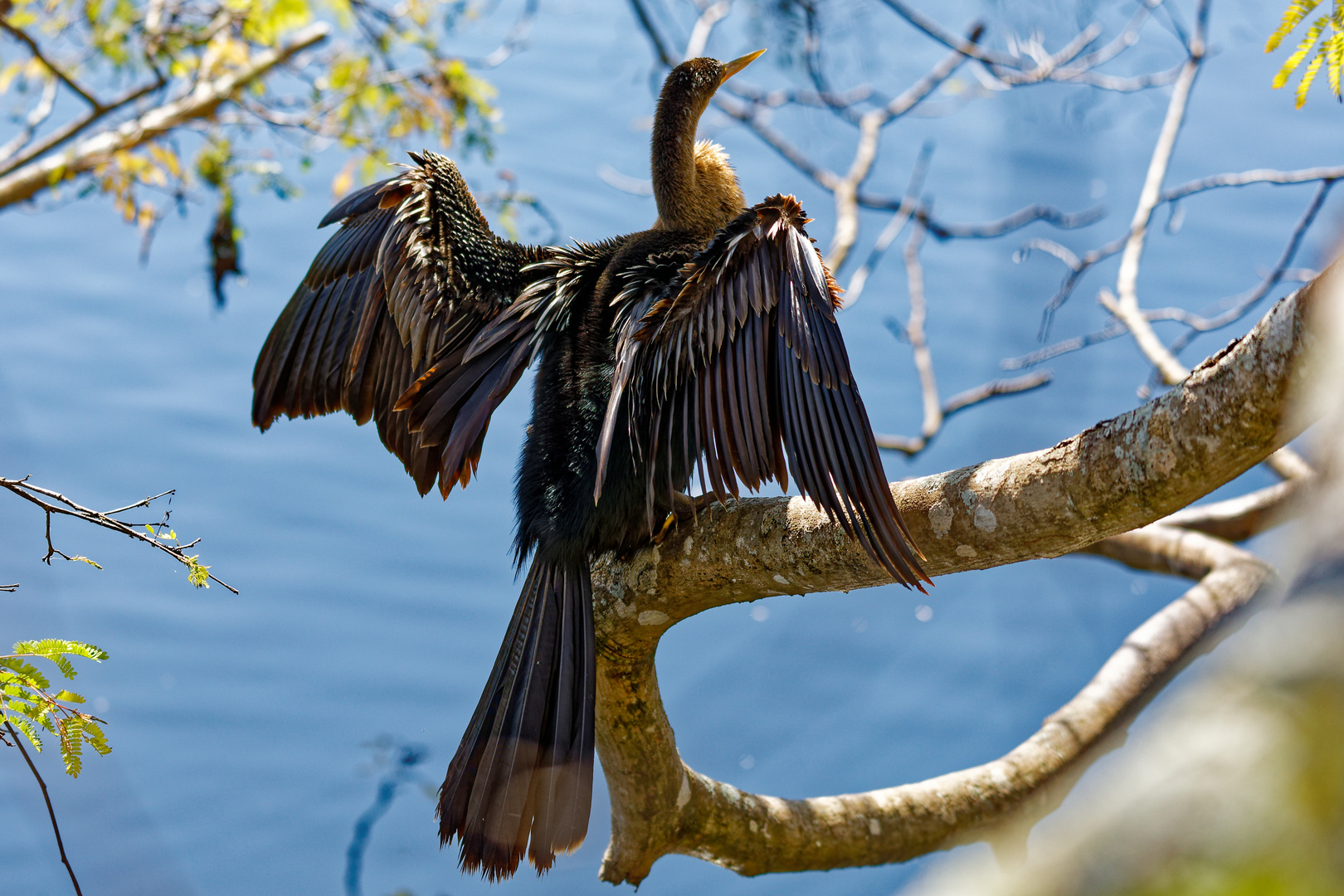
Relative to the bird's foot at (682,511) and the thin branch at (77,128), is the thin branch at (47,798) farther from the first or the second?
the thin branch at (77,128)

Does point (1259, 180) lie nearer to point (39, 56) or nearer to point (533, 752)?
point (533, 752)

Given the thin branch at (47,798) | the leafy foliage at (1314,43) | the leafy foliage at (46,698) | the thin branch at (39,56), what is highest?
the thin branch at (39,56)

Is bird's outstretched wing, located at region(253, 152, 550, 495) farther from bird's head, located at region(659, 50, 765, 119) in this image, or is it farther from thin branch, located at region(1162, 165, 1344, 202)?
thin branch, located at region(1162, 165, 1344, 202)

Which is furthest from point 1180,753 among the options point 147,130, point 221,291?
point 221,291

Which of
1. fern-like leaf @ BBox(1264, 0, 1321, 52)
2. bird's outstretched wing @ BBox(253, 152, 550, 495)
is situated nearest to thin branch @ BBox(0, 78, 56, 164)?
bird's outstretched wing @ BBox(253, 152, 550, 495)

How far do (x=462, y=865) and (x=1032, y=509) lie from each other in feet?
3.46

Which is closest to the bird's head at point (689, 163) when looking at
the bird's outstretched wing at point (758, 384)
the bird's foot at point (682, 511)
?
the bird's outstretched wing at point (758, 384)

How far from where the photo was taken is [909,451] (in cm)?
366

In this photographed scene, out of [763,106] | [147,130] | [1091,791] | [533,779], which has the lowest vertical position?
[1091,791]

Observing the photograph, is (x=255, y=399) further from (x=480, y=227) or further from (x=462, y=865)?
(x=462, y=865)

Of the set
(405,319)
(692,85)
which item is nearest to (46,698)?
(405,319)

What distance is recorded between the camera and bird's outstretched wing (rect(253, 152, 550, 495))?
192 centimetres

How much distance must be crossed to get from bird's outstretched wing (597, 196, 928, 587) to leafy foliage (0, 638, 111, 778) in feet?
2.56

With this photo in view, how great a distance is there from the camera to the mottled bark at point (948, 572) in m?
1.12
